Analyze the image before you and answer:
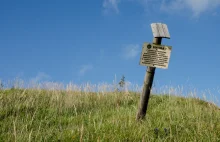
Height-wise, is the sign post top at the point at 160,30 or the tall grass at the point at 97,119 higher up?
the sign post top at the point at 160,30

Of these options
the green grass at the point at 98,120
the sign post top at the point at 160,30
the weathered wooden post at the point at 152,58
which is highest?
the sign post top at the point at 160,30

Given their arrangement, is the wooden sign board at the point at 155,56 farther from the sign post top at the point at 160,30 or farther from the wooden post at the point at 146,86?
the sign post top at the point at 160,30

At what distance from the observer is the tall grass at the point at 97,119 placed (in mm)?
5704

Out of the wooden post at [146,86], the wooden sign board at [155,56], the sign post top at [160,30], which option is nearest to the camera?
the wooden sign board at [155,56]

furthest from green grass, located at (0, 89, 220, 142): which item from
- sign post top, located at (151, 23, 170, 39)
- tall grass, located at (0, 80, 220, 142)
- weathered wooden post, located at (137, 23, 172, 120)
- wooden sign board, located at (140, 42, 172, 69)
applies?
sign post top, located at (151, 23, 170, 39)

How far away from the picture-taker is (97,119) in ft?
25.7

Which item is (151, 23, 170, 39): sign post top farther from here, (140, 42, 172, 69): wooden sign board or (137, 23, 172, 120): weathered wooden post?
(140, 42, 172, 69): wooden sign board

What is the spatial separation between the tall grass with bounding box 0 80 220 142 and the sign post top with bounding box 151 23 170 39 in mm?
2068

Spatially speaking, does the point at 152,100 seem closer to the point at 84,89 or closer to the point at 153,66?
the point at 84,89

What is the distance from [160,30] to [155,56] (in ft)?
2.77

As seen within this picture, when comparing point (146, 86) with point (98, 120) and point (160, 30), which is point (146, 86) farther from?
point (98, 120)

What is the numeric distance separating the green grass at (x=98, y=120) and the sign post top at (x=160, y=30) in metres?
2.08

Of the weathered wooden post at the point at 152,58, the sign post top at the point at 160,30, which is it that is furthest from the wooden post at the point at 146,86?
the sign post top at the point at 160,30

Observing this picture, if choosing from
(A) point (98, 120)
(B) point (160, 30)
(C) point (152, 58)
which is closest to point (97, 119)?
(A) point (98, 120)
